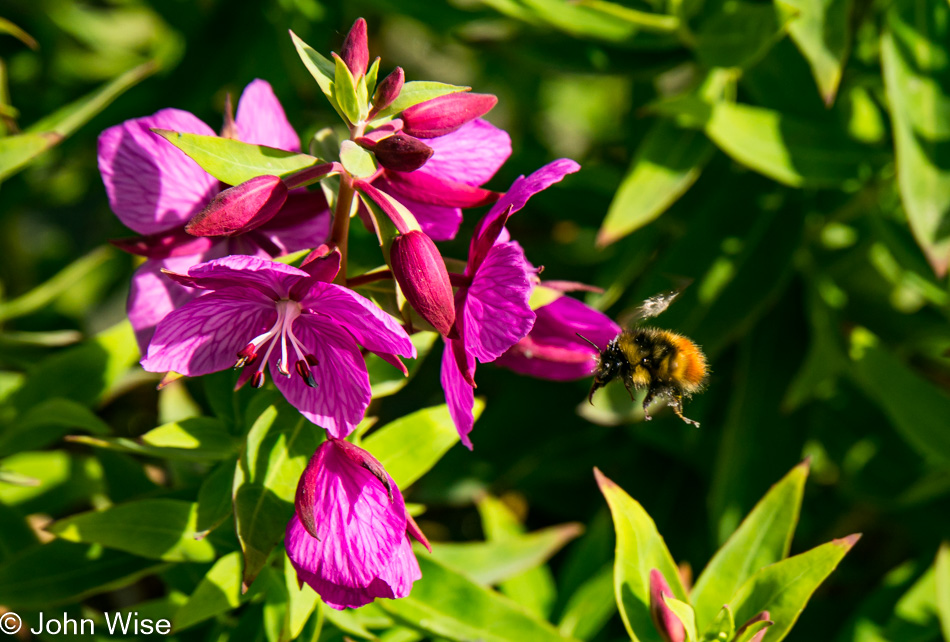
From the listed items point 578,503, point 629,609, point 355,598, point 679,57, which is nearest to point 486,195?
point 355,598

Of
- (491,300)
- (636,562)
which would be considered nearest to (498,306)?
(491,300)

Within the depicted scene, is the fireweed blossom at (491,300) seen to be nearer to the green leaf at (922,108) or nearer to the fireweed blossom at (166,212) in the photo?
the fireweed blossom at (166,212)

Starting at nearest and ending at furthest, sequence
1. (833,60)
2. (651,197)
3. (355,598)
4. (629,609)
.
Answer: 1. (355,598)
2. (629,609)
3. (833,60)
4. (651,197)

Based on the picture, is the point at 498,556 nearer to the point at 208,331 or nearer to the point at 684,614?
the point at 684,614

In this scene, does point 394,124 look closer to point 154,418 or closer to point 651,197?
point 651,197

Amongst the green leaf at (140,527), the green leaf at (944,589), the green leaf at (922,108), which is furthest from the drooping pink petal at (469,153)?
the green leaf at (944,589)
